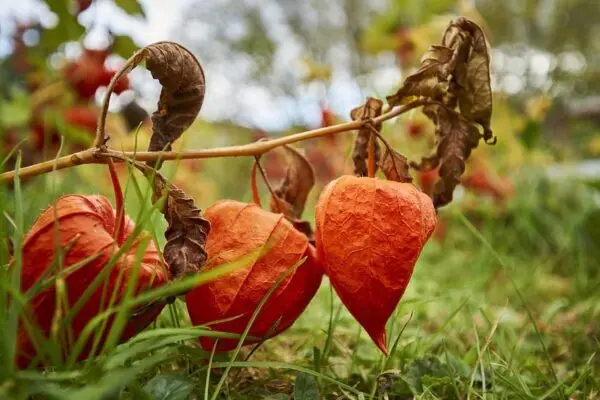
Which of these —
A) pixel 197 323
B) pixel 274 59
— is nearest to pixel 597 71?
pixel 274 59

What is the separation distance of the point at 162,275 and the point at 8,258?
16 cm

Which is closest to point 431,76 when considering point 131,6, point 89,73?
point 131,6

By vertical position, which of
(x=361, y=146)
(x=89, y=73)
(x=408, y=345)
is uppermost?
(x=89, y=73)

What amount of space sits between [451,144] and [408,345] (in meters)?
0.28

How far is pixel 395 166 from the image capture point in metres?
0.70

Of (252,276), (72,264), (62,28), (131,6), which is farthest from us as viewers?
(62,28)

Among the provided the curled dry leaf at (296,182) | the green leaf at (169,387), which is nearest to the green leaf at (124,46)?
the curled dry leaf at (296,182)

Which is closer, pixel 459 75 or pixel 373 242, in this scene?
pixel 373 242

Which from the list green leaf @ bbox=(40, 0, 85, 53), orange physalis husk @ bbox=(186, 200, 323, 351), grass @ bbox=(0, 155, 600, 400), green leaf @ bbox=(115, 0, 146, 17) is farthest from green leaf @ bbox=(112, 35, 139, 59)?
orange physalis husk @ bbox=(186, 200, 323, 351)

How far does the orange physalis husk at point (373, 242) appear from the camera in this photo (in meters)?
0.61

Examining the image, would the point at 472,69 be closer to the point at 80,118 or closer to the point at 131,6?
the point at 131,6

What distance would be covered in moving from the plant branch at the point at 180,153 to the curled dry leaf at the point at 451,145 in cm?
4

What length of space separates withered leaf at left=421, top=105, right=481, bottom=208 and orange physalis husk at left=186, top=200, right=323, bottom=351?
0.20 metres

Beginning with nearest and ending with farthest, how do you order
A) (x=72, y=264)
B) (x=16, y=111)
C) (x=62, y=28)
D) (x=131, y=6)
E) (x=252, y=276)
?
(x=72, y=264), (x=252, y=276), (x=131, y=6), (x=62, y=28), (x=16, y=111)
